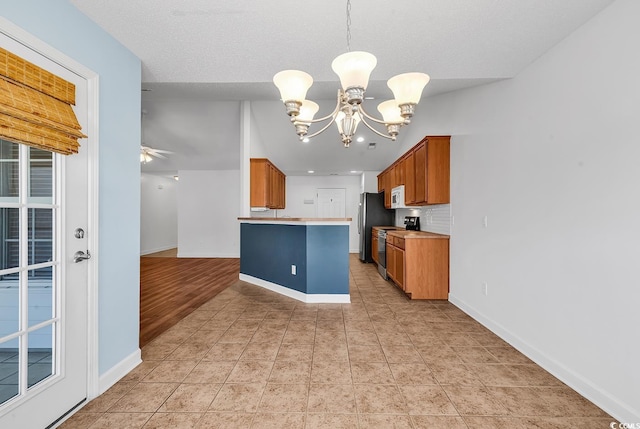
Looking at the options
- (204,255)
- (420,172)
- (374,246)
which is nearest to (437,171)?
(420,172)

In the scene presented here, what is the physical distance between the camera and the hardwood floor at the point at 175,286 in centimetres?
316

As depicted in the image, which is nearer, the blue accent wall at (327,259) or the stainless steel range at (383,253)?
the blue accent wall at (327,259)

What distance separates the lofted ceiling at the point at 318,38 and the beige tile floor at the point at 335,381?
2.43m

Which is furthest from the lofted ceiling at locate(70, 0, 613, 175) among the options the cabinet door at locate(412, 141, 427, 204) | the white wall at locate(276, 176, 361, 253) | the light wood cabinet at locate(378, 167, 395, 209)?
the white wall at locate(276, 176, 361, 253)

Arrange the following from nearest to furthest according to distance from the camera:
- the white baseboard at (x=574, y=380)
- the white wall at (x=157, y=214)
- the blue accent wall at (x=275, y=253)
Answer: the white baseboard at (x=574, y=380) < the blue accent wall at (x=275, y=253) < the white wall at (x=157, y=214)

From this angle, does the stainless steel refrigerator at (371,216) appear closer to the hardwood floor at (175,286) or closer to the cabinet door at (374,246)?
the cabinet door at (374,246)

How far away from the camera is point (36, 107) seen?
1396mm

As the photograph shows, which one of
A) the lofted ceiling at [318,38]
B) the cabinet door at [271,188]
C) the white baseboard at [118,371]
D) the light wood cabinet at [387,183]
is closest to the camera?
the lofted ceiling at [318,38]

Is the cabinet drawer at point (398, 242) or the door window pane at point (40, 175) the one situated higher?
the door window pane at point (40, 175)

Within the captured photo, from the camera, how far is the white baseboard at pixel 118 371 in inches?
73.3

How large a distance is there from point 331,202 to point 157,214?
18.1ft

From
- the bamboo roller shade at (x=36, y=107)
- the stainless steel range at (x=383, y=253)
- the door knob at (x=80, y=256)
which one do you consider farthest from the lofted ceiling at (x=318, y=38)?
the stainless steel range at (x=383, y=253)

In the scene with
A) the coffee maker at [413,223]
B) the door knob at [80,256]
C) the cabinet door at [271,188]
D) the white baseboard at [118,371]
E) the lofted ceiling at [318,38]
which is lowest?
the white baseboard at [118,371]

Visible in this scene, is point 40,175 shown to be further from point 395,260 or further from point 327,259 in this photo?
point 395,260
